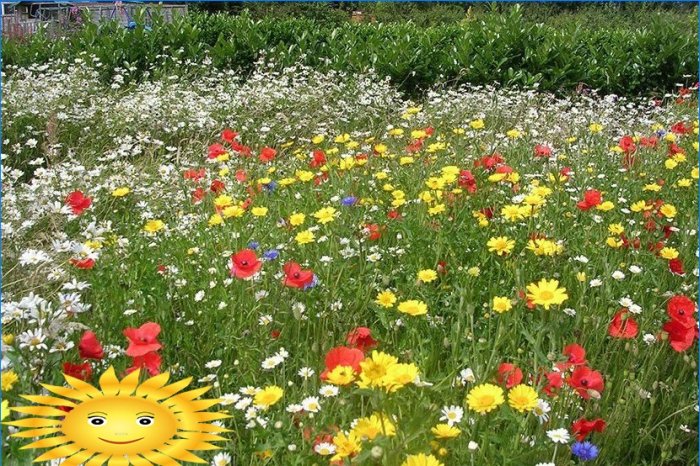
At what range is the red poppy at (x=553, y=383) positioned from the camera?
1505 millimetres

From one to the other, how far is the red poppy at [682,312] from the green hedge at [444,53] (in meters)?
5.00

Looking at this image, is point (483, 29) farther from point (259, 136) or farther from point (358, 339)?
point (358, 339)

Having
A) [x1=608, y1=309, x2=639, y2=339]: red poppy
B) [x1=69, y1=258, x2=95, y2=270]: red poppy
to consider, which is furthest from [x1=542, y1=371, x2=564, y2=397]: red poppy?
[x1=69, y1=258, x2=95, y2=270]: red poppy

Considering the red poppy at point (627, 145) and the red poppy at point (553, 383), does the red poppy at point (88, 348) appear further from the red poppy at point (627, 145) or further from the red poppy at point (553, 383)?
the red poppy at point (627, 145)

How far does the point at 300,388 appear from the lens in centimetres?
180

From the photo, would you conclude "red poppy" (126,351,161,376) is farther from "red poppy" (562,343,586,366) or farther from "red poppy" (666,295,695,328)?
"red poppy" (666,295,695,328)

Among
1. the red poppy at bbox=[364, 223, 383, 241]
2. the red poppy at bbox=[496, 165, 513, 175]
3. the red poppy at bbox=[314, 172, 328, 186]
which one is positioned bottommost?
the red poppy at bbox=[314, 172, 328, 186]

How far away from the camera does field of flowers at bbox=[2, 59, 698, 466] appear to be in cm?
145

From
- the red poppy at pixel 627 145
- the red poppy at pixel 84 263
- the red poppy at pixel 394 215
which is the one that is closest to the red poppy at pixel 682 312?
the red poppy at pixel 394 215

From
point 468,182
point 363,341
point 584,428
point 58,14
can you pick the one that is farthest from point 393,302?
point 58,14

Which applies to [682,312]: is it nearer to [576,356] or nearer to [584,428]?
[576,356]

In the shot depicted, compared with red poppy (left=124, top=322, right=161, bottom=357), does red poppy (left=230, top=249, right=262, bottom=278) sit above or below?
below

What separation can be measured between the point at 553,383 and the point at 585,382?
6cm

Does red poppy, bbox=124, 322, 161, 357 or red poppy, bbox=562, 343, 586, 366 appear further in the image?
red poppy, bbox=562, 343, 586, 366
